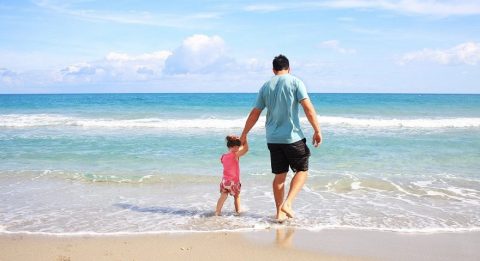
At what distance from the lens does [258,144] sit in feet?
41.7

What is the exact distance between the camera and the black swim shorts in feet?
16.9

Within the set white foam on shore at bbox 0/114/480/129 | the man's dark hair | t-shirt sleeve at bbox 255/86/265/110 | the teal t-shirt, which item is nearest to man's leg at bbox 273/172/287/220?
the teal t-shirt

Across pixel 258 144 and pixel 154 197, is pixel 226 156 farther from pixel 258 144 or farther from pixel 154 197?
pixel 258 144

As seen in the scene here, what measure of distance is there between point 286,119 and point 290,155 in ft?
1.36

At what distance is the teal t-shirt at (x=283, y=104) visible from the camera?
5.08 metres

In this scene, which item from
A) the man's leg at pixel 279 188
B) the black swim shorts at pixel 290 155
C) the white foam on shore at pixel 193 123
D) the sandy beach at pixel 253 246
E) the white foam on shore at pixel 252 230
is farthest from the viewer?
the white foam on shore at pixel 193 123

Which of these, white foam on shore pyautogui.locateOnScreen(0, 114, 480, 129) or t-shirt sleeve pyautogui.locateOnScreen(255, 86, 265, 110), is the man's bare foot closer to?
t-shirt sleeve pyautogui.locateOnScreen(255, 86, 265, 110)

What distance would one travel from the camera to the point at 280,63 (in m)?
5.20

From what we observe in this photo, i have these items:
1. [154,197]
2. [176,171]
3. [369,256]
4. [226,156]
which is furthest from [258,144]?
[369,256]

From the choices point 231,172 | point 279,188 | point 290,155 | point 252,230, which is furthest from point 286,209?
point 231,172

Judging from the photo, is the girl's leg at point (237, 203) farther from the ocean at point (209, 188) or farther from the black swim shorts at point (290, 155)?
the black swim shorts at point (290, 155)

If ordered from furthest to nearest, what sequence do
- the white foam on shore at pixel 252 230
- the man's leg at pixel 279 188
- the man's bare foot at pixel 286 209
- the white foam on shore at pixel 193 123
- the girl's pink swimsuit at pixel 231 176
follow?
the white foam on shore at pixel 193 123, the girl's pink swimsuit at pixel 231 176, the man's leg at pixel 279 188, the man's bare foot at pixel 286 209, the white foam on shore at pixel 252 230

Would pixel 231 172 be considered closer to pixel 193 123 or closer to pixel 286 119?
pixel 286 119

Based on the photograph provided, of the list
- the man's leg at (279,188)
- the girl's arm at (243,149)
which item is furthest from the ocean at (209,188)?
the girl's arm at (243,149)
